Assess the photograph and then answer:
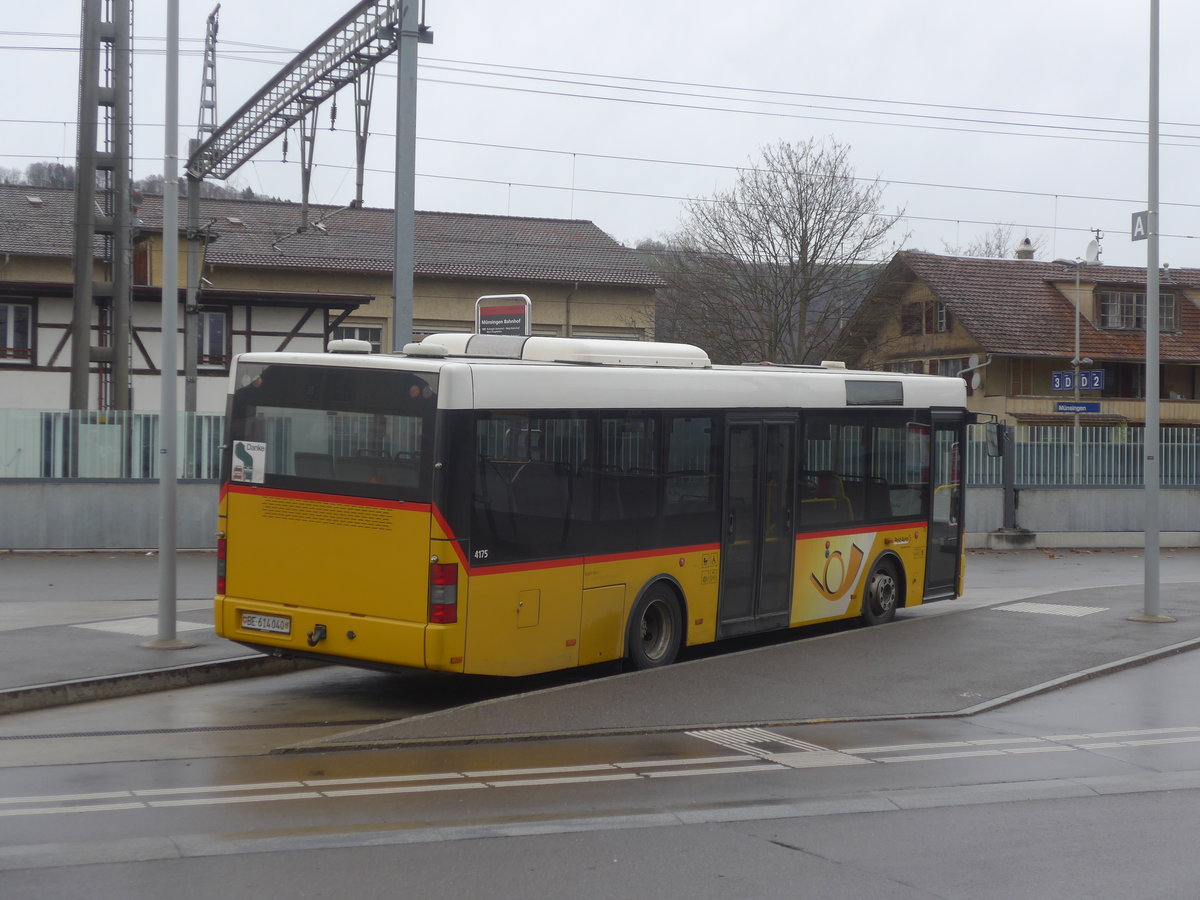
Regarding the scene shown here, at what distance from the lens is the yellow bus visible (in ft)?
33.5

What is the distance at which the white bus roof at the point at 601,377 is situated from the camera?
34.2 feet

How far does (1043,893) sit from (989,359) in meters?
51.3

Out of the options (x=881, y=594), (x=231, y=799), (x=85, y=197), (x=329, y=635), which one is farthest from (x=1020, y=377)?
(x=231, y=799)

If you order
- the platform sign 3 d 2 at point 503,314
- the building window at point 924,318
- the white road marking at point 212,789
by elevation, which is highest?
the building window at point 924,318

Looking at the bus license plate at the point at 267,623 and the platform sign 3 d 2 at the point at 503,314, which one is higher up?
the platform sign 3 d 2 at the point at 503,314

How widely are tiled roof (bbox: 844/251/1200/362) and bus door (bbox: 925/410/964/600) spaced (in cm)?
3879

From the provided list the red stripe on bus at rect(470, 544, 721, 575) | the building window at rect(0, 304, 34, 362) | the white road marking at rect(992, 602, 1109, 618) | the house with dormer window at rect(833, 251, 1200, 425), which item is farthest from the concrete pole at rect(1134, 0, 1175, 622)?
the house with dormer window at rect(833, 251, 1200, 425)

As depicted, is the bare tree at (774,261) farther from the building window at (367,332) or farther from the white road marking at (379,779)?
the white road marking at (379,779)

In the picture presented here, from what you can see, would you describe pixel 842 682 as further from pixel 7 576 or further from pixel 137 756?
pixel 7 576

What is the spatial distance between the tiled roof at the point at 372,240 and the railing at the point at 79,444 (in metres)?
26.9

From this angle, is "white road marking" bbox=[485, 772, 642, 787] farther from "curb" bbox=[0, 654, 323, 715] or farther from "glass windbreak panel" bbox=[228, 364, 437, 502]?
"curb" bbox=[0, 654, 323, 715]

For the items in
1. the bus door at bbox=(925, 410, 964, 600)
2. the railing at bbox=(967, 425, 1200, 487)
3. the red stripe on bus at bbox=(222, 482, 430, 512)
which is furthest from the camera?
the railing at bbox=(967, 425, 1200, 487)

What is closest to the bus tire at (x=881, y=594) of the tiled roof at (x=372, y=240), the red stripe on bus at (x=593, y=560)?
the red stripe on bus at (x=593, y=560)

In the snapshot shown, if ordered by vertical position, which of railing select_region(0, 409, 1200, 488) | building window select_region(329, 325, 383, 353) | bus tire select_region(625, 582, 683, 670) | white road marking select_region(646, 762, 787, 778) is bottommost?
white road marking select_region(646, 762, 787, 778)
